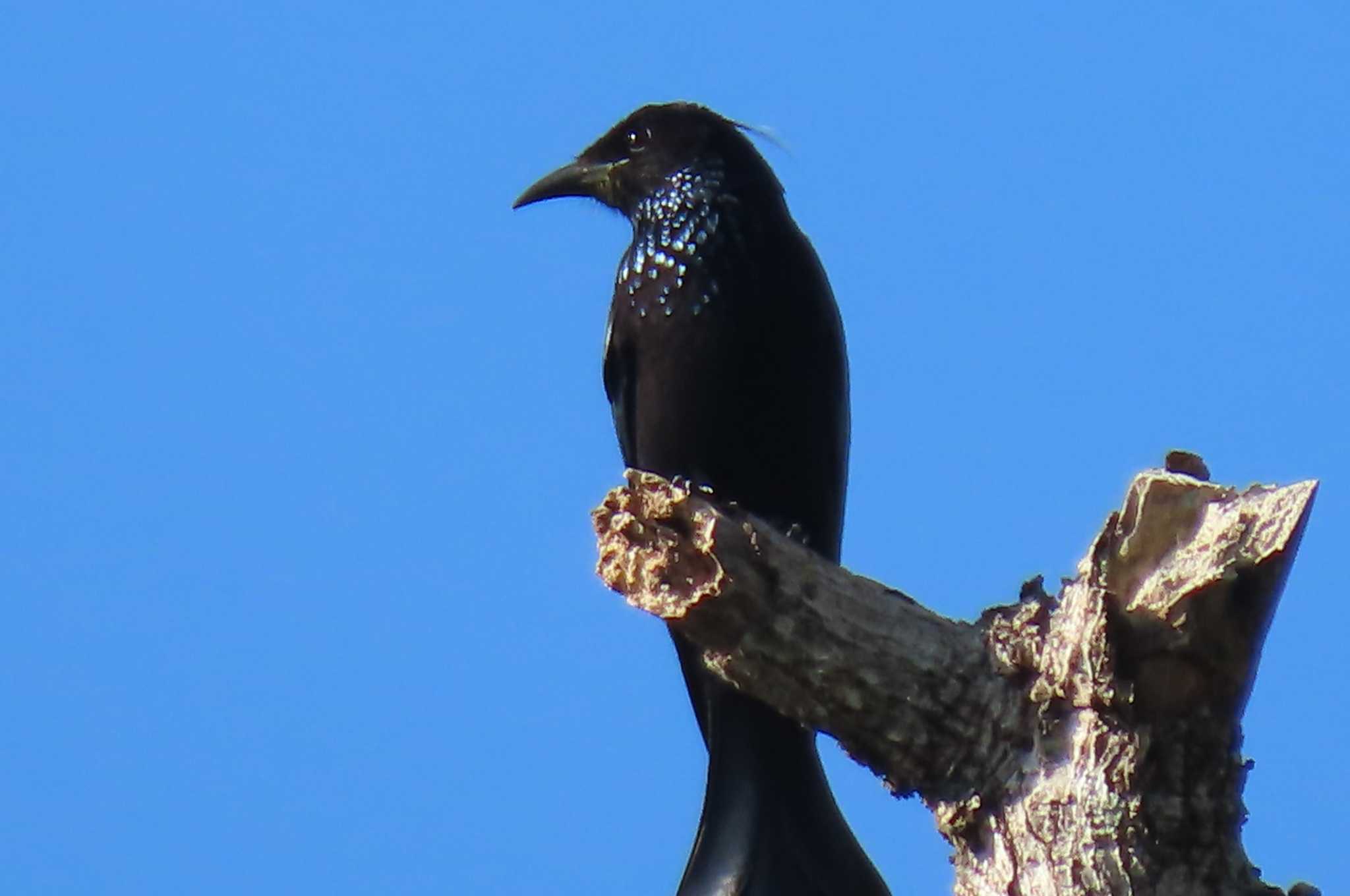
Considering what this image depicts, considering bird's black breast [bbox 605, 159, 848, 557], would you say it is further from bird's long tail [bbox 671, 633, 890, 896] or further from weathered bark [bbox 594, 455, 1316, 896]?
weathered bark [bbox 594, 455, 1316, 896]

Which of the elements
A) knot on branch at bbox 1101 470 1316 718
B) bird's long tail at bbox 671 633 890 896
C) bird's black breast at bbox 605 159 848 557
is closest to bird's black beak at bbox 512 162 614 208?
bird's black breast at bbox 605 159 848 557

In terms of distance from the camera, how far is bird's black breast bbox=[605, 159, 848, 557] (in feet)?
13.8

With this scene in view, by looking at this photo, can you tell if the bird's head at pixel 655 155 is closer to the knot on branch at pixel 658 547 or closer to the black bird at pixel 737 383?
the black bird at pixel 737 383

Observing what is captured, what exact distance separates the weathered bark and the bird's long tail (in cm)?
67

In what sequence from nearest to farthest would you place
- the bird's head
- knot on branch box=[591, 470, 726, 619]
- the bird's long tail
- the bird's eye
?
1. knot on branch box=[591, 470, 726, 619]
2. the bird's long tail
3. the bird's head
4. the bird's eye

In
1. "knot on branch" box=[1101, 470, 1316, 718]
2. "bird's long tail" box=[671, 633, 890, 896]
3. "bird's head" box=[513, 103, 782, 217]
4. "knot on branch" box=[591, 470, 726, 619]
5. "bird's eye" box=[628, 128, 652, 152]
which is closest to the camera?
"knot on branch" box=[1101, 470, 1316, 718]

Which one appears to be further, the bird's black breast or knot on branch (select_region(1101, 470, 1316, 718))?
the bird's black breast

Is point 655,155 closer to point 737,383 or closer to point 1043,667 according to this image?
point 737,383

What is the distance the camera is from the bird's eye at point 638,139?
15.6 ft

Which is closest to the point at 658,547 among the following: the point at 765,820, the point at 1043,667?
the point at 1043,667

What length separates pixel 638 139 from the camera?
479cm

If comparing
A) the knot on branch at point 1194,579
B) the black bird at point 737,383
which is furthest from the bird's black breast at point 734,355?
the knot on branch at point 1194,579

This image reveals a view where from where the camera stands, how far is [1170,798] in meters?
2.82

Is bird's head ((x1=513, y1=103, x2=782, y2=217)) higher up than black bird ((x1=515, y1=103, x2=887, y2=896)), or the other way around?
bird's head ((x1=513, y1=103, x2=782, y2=217))
